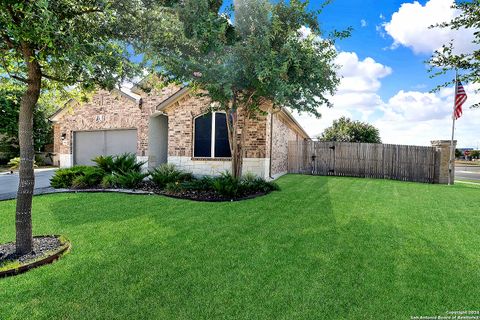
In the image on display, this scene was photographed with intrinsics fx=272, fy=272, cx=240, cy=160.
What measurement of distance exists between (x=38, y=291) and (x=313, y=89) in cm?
751

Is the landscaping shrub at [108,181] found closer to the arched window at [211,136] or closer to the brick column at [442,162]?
the arched window at [211,136]

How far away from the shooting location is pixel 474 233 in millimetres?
5230

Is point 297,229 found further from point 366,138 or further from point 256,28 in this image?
point 366,138

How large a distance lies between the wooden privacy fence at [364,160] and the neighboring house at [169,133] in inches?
53.8

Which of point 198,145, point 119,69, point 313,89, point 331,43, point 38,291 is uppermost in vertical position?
point 331,43

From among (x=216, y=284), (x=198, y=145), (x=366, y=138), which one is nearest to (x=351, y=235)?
(x=216, y=284)

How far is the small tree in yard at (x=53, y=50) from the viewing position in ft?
10.4

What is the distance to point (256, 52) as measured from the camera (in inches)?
288

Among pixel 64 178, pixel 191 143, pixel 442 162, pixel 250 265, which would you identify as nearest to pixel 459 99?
pixel 442 162

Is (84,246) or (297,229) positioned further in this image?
(297,229)

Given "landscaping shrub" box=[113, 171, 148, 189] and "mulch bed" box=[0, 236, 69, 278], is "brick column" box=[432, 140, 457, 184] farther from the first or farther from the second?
"mulch bed" box=[0, 236, 69, 278]

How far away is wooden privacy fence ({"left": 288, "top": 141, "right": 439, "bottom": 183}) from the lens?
1412 cm

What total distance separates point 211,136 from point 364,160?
352 inches

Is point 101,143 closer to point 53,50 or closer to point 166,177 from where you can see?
point 166,177
